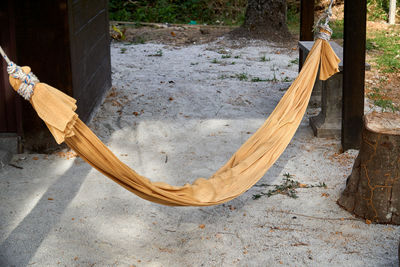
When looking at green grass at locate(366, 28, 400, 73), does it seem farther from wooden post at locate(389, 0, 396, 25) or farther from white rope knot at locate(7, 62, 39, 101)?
white rope knot at locate(7, 62, 39, 101)

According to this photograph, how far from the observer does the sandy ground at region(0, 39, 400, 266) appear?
316 cm

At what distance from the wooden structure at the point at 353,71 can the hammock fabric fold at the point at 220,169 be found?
0.86 meters

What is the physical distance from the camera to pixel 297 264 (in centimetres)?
305

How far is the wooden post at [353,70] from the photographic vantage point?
4363 millimetres

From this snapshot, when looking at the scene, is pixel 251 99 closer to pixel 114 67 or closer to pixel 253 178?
pixel 114 67

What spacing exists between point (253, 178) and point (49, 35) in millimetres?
2093

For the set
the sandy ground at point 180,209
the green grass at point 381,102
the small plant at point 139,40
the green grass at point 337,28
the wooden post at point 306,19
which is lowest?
the sandy ground at point 180,209

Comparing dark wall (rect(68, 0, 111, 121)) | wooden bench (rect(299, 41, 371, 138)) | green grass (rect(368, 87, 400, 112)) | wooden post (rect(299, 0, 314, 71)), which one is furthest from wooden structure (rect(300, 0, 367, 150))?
dark wall (rect(68, 0, 111, 121))

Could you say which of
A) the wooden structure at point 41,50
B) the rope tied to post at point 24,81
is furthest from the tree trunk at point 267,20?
the rope tied to post at point 24,81

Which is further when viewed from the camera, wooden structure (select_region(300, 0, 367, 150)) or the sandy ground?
wooden structure (select_region(300, 0, 367, 150))

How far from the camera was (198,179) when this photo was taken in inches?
121

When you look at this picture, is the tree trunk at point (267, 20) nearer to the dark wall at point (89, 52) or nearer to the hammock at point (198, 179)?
the dark wall at point (89, 52)

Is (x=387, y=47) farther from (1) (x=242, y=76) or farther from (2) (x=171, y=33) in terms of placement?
(2) (x=171, y=33)

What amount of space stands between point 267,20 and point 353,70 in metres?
4.84
